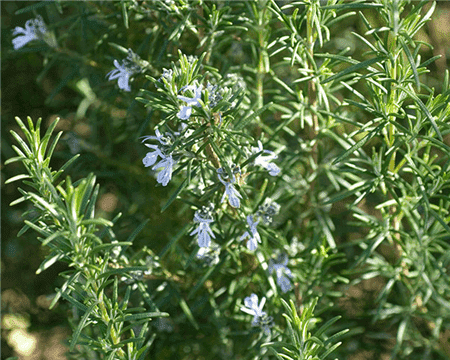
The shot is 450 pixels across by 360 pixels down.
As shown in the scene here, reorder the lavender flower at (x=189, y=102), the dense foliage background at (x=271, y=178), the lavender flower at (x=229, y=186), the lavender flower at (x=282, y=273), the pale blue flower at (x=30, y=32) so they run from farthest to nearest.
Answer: the pale blue flower at (x=30, y=32) < the lavender flower at (x=282, y=273) < the dense foliage background at (x=271, y=178) < the lavender flower at (x=229, y=186) < the lavender flower at (x=189, y=102)

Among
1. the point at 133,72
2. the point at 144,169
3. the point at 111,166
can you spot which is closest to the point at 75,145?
the point at 111,166

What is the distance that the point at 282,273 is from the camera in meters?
1.26

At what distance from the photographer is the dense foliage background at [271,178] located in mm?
1131

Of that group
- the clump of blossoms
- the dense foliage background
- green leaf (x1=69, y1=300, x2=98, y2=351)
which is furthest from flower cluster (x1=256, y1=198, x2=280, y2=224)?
the clump of blossoms

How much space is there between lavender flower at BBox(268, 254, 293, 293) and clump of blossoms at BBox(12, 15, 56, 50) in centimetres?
99

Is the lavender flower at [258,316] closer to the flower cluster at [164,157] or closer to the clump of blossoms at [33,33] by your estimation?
the flower cluster at [164,157]

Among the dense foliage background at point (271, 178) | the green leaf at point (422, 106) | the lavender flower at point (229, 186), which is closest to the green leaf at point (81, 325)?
the dense foliage background at point (271, 178)

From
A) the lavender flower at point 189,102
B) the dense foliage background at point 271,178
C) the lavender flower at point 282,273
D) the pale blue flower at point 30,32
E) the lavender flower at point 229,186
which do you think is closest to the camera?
the lavender flower at point 189,102

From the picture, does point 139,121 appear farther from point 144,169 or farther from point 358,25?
point 358,25

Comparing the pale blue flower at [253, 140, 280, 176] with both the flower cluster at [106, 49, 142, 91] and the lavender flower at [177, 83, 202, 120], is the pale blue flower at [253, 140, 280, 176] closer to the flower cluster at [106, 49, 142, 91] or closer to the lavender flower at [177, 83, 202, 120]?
the lavender flower at [177, 83, 202, 120]

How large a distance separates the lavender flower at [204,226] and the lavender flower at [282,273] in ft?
0.91

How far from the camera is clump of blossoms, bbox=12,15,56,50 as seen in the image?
4.86ft

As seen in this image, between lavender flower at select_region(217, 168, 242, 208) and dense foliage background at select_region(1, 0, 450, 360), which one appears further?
dense foliage background at select_region(1, 0, 450, 360)

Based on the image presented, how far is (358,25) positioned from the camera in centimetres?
195
